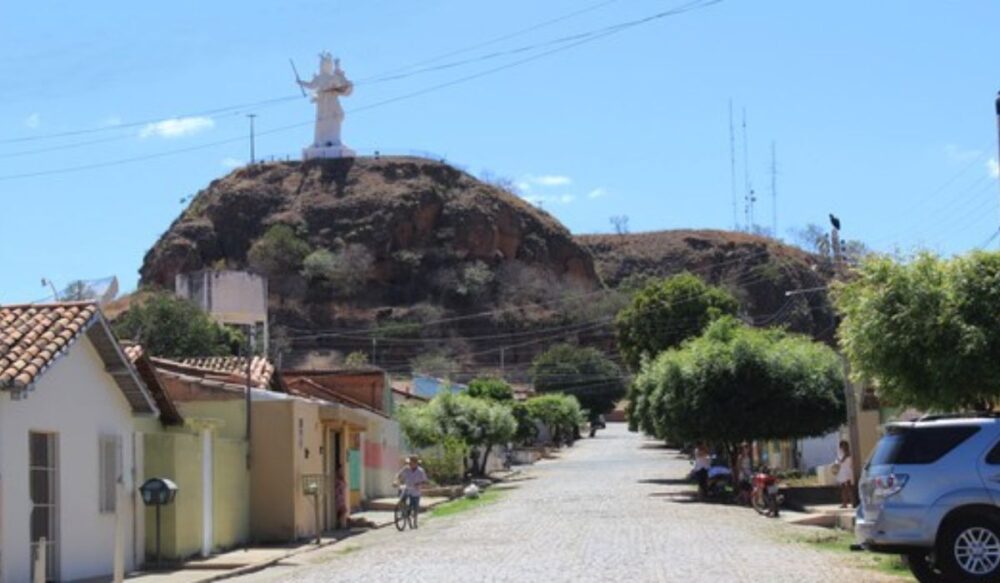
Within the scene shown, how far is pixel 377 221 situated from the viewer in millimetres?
140375

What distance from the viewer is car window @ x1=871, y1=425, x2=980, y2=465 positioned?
15820 millimetres

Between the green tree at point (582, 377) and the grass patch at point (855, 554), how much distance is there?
294 feet

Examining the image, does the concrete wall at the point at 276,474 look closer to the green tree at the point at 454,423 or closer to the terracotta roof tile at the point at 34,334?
the terracotta roof tile at the point at 34,334

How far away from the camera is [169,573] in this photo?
22.2 metres

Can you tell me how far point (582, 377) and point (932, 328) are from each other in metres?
98.7

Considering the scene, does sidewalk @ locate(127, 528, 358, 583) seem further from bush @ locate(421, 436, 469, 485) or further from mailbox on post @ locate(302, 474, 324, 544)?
bush @ locate(421, 436, 469, 485)

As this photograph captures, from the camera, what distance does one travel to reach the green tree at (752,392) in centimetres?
4000

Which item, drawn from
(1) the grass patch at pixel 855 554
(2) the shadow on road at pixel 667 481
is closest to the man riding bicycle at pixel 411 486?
(1) the grass patch at pixel 855 554

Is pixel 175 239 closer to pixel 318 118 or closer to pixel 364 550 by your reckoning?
pixel 318 118

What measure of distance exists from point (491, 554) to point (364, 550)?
4.50m

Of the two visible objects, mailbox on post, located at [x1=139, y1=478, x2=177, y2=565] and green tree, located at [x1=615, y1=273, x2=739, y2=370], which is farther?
green tree, located at [x1=615, y1=273, x2=739, y2=370]

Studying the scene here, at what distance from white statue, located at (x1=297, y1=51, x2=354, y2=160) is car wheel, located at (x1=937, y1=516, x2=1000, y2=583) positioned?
10189 cm

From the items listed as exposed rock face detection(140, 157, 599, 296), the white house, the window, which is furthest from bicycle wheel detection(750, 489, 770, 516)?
exposed rock face detection(140, 157, 599, 296)

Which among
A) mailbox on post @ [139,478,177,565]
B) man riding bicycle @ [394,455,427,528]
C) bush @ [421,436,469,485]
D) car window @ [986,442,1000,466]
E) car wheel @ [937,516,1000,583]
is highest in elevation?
car window @ [986,442,1000,466]
